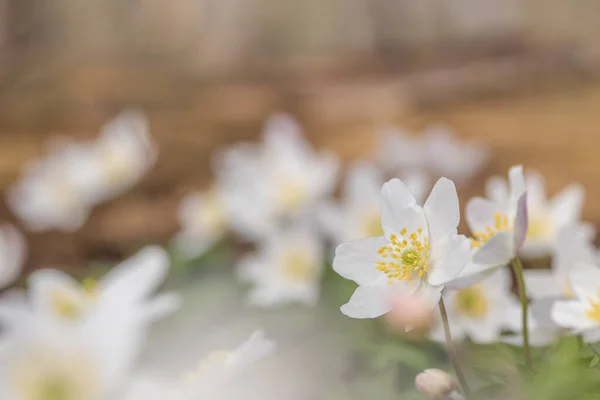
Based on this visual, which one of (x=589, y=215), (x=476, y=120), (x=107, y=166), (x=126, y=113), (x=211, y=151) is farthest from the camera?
(x=126, y=113)

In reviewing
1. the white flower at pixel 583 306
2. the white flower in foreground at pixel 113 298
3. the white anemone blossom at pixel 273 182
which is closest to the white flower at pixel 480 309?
the white flower at pixel 583 306

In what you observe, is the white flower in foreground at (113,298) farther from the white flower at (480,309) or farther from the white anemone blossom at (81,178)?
the white anemone blossom at (81,178)

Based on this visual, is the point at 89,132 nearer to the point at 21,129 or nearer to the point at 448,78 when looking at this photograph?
the point at 21,129

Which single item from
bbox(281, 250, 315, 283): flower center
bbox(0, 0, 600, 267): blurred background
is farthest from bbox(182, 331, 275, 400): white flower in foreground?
bbox(0, 0, 600, 267): blurred background

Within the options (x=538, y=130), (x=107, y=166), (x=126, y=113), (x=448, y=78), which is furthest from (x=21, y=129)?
(x=538, y=130)

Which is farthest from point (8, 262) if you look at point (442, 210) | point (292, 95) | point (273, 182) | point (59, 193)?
point (292, 95)

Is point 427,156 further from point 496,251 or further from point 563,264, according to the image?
point 496,251

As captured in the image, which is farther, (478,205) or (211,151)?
(211,151)
